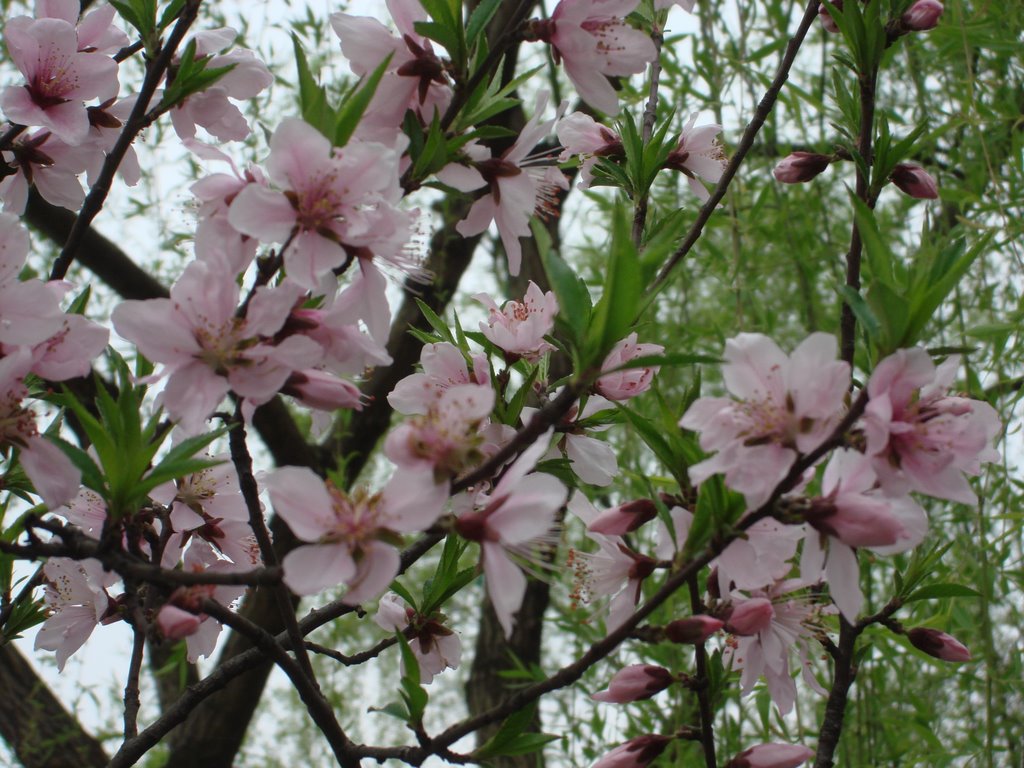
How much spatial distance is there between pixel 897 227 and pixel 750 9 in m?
0.66

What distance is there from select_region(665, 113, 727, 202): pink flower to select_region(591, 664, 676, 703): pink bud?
25.0 inches

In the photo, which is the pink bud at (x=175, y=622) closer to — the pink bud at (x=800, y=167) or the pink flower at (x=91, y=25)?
the pink flower at (x=91, y=25)

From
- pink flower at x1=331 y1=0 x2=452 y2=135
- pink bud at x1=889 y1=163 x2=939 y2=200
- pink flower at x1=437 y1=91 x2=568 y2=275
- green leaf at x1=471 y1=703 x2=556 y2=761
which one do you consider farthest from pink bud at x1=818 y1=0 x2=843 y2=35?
green leaf at x1=471 y1=703 x2=556 y2=761

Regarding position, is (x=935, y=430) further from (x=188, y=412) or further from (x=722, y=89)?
(x=722, y=89)

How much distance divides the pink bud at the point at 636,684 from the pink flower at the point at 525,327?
0.35 metres

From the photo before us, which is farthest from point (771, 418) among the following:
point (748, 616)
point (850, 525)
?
point (748, 616)

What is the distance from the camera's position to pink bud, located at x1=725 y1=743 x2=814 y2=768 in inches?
36.5

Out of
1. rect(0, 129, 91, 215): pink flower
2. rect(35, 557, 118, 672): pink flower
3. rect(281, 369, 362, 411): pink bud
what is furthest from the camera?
rect(0, 129, 91, 215): pink flower

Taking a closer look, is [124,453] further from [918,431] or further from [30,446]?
[918,431]

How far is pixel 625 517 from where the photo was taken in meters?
0.88

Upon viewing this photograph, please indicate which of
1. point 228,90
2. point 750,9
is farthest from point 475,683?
point 228,90

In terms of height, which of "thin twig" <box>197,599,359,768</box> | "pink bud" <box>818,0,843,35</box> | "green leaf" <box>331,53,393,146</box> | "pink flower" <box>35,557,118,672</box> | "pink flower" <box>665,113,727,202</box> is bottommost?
"thin twig" <box>197,599,359,768</box>

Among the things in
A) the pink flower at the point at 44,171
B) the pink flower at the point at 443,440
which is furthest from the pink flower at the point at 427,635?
the pink flower at the point at 44,171

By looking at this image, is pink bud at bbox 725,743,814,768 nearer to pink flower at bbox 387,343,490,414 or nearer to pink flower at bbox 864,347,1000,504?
pink flower at bbox 864,347,1000,504
